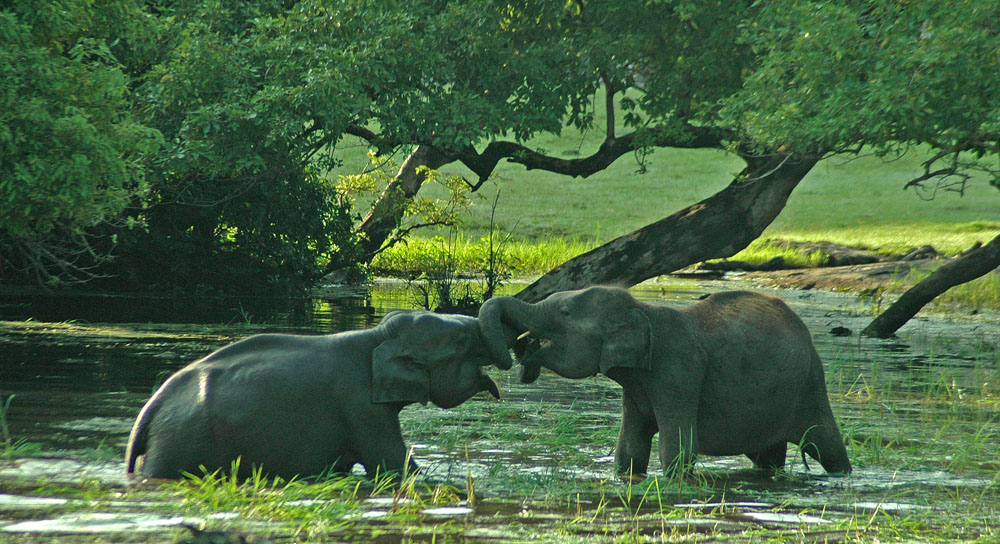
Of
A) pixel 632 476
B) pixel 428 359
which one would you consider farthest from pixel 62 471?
pixel 632 476

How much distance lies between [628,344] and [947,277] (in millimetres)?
10369

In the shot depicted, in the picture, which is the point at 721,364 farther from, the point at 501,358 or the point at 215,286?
the point at 215,286

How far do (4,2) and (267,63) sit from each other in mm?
5094

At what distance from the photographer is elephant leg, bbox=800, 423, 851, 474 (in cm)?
731

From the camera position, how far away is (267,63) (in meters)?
15.8

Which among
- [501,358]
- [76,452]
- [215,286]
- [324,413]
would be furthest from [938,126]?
[215,286]

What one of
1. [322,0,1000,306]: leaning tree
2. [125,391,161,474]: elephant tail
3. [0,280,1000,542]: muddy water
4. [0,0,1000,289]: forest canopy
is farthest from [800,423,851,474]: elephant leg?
[322,0,1000,306]: leaning tree

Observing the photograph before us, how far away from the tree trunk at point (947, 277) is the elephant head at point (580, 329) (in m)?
9.97

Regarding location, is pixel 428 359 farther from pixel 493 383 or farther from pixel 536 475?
pixel 536 475

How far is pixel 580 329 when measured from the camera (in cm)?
704

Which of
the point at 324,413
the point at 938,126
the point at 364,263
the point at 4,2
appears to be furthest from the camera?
the point at 364,263

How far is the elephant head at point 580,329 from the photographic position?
6895 millimetres

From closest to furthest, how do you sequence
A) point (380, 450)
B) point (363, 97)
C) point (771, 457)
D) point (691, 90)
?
point (380, 450) → point (771, 457) → point (363, 97) → point (691, 90)

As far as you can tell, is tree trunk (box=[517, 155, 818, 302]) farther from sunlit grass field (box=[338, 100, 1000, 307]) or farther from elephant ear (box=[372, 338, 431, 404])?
elephant ear (box=[372, 338, 431, 404])
